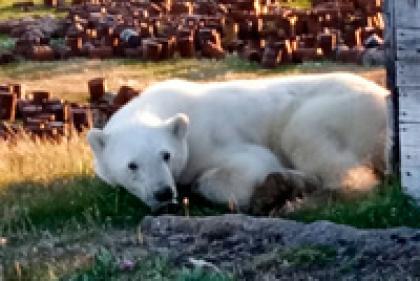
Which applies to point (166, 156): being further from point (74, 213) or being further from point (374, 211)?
point (374, 211)

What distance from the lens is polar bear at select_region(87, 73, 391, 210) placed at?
880 centimetres

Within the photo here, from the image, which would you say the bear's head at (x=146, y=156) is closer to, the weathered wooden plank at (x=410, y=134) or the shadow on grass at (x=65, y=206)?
the shadow on grass at (x=65, y=206)

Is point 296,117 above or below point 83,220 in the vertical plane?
above

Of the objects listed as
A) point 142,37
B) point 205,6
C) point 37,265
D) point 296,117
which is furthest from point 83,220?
point 205,6

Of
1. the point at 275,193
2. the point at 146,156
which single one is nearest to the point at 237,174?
the point at 275,193

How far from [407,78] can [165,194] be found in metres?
1.94

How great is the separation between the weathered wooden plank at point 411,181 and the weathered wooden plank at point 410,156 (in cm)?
3

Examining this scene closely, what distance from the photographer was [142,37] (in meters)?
21.8

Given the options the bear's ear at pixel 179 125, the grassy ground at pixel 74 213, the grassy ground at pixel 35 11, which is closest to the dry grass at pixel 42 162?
the grassy ground at pixel 74 213

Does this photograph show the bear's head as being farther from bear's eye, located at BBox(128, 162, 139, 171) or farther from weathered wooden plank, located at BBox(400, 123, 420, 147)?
weathered wooden plank, located at BBox(400, 123, 420, 147)

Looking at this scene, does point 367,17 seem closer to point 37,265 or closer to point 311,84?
point 311,84

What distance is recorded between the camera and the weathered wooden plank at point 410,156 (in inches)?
315

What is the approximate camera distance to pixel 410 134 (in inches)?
314

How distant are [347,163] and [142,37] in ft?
43.6
